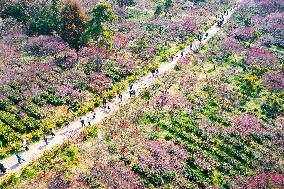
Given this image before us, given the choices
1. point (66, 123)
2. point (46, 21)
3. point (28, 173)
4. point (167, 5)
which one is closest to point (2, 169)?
point (28, 173)

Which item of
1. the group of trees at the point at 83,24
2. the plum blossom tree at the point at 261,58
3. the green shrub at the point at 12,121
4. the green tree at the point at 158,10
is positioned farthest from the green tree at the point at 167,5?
the green shrub at the point at 12,121

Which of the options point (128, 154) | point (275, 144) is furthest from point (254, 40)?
point (128, 154)

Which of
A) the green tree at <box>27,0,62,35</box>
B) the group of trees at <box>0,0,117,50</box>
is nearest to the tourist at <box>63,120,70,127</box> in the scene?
the group of trees at <box>0,0,117,50</box>

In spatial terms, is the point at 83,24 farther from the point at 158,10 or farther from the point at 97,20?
the point at 158,10

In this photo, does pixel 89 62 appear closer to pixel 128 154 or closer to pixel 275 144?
pixel 128 154

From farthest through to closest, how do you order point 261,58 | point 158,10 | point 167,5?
point 167,5
point 158,10
point 261,58

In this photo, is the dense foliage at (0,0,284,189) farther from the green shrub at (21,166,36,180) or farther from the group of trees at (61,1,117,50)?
the group of trees at (61,1,117,50)

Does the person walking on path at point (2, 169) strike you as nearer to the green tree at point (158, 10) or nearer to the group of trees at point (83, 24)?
the group of trees at point (83, 24)

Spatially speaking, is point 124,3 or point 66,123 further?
point 124,3
